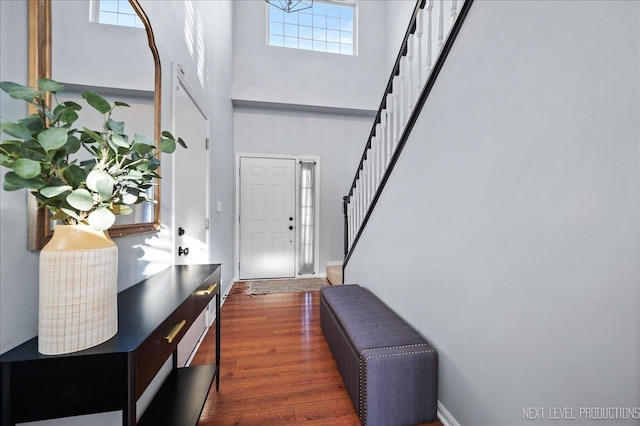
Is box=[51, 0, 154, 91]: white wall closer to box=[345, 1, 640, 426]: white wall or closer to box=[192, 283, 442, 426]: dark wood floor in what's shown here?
box=[345, 1, 640, 426]: white wall

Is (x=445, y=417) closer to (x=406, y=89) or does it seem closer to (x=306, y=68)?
(x=406, y=89)

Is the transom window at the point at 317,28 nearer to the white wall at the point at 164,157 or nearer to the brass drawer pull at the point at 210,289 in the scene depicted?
the white wall at the point at 164,157

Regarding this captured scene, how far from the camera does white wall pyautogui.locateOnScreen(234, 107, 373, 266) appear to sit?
3.99 meters

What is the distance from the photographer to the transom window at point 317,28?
13.4 feet

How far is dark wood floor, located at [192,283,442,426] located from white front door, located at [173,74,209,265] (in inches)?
31.9

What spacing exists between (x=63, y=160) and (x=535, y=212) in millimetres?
1488

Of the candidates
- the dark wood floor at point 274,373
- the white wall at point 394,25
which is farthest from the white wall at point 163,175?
the white wall at point 394,25

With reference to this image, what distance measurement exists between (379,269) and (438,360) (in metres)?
0.84

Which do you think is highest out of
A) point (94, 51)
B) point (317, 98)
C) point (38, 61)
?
point (317, 98)

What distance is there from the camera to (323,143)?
166 inches

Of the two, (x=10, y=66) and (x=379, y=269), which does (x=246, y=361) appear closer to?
(x=379, y=269)

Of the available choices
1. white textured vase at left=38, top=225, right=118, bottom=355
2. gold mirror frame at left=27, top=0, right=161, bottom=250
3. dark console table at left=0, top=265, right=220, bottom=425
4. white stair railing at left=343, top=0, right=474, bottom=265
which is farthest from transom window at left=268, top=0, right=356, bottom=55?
dark console table at left=0, top=265, right=220, bottom=425

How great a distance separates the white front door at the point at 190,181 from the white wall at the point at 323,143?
1.56 meters

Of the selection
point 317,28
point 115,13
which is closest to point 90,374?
point 115,13
